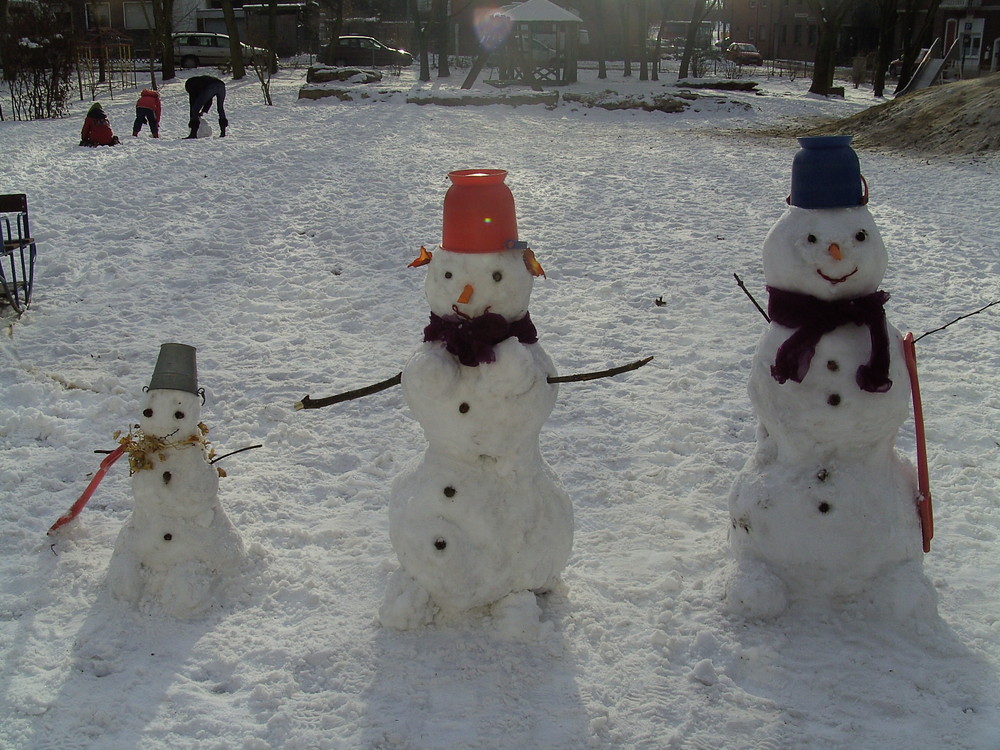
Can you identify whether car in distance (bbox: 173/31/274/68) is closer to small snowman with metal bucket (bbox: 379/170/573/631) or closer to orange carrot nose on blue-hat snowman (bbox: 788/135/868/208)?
small snowman with metal bucket (bbox: 379/170/573/631)

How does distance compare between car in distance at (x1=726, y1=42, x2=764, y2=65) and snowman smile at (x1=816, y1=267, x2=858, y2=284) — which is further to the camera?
car in distance at (x1=726, y1=42, x2=764, y2=65)

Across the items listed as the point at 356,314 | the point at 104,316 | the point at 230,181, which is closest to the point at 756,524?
the point at 356,314

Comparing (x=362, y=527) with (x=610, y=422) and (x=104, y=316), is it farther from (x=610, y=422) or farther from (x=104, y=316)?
(x=104, y=316)

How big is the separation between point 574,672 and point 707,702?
0.50 meters

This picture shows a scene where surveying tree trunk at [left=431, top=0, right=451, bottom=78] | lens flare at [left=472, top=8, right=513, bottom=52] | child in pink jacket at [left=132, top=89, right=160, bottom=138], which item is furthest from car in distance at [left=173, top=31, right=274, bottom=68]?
child in pink jacket at [left=132, top=89, right=160, bottom=138]

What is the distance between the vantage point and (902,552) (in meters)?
3.51

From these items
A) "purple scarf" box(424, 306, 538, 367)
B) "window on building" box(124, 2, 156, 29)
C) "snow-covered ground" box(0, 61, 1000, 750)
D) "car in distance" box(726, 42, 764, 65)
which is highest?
"window on building" box(124, 2, 156, 29)

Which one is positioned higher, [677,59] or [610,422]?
[677,59]

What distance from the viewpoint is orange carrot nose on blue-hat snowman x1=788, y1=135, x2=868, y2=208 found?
3408 mm

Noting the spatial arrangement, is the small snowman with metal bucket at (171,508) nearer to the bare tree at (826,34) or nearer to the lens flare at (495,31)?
the lens flare at (495,31)

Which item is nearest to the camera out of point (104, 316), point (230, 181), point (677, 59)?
point (104, 316)

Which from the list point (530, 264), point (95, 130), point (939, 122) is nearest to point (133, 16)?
point (95, 130)

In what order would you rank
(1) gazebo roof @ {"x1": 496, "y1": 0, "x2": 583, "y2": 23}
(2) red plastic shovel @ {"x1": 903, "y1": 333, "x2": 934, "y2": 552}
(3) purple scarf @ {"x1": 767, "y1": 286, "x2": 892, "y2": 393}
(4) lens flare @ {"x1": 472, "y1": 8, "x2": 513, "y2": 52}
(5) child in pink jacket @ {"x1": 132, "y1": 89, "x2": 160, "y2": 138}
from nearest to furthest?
1. (3) purple scarf @ {"x1": 767, "y1": 286, "x2": 892, "y2": 393}
2. (2) red plastic shovel @ {"x1": 903, "y1": 333, "x2": 934, "y2": 552}
3. (5) child in pink jacket @ {"x1": 132, "y1": 89, "x2": 160, "y2": 138}
4. (1) gazebo roof @ {"x1": 496, "y1": 0, "x2": 583, "y2": 23}
5. (4) lens flare @ {"x1": 472, "y1": 8, "x2": 513, "y2": 52}

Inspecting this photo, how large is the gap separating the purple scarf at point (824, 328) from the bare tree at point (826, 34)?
22.8 meters
